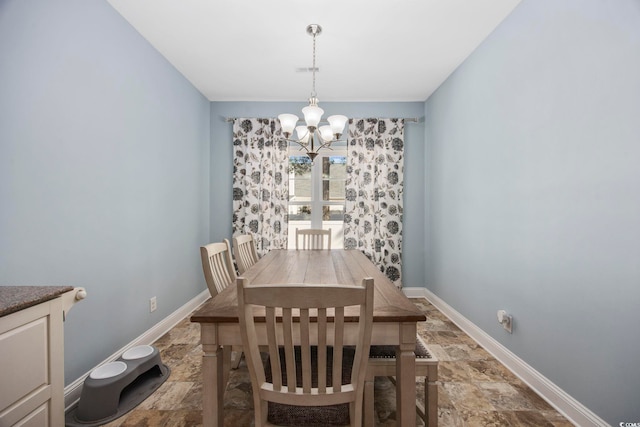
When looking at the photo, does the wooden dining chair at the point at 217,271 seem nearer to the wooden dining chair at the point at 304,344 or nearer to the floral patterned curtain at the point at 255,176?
the wooden dining chair at the point at 304,344

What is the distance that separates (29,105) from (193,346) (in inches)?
79.2

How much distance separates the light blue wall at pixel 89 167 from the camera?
1.49 metres

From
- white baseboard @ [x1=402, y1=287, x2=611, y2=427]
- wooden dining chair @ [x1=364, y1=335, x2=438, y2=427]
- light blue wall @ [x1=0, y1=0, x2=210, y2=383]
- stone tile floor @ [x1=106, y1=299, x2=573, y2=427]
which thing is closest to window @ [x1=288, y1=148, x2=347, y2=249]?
light blue wall @ [x1=0, y1=0, x2=210, y2=383]

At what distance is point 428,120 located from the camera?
389cm

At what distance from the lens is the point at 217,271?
6.28 feet

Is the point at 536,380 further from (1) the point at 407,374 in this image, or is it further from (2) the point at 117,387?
(2) the point at 117,387

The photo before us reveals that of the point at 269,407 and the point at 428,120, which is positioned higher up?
the point at 428,120

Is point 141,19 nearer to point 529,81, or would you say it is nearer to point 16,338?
point 16,338

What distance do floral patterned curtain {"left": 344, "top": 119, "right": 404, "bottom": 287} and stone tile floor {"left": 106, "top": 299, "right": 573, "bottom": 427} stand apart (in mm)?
1632

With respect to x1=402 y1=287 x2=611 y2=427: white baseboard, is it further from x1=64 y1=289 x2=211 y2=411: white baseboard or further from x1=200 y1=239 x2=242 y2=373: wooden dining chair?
x1=64 y1=289 x2=211 y2=411: white baseboard

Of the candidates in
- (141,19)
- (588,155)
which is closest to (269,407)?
(588,155)

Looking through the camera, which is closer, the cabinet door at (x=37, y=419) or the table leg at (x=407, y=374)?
the cabinet door at (x=37, y=419)

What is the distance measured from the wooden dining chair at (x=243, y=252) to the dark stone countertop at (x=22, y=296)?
1.21 metres

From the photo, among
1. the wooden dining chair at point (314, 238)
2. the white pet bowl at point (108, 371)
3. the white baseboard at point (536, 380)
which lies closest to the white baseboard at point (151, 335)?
the white pet bowl at point (108, 371)
